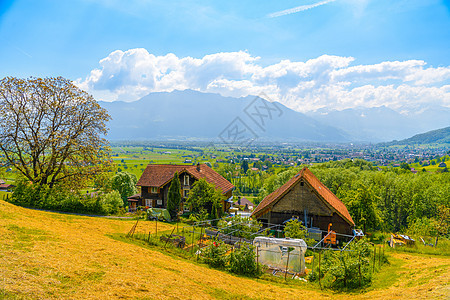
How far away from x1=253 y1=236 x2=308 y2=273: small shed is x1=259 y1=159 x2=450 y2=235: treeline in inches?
782

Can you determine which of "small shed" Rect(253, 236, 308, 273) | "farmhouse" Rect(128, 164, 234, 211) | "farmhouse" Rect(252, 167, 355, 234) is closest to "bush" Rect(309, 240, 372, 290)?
"small shed" Rect(253, 236, 308, 273)

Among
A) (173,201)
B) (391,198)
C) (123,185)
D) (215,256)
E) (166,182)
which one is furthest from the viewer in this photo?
(123,185)

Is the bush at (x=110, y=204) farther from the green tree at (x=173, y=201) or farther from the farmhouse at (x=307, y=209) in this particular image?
the farmhouse at (x=307, y=209)

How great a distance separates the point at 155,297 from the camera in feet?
34.4

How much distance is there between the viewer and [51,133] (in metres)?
30.4

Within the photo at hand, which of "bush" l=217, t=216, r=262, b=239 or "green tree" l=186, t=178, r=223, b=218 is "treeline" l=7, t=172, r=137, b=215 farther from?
"bush" l=217, t=216, r=262, b=239

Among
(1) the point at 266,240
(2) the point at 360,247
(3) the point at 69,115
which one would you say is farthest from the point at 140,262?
(3) the point at 69,115

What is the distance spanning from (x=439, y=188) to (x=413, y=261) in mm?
31845

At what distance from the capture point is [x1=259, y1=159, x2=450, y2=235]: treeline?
36125 millimetres

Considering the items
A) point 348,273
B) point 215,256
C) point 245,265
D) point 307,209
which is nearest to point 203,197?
point 307,209

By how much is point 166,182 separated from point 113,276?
3453 cm

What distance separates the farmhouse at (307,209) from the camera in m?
28.9

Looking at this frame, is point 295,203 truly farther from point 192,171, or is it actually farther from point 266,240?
point 192,171

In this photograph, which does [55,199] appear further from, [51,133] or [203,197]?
[203,197]
